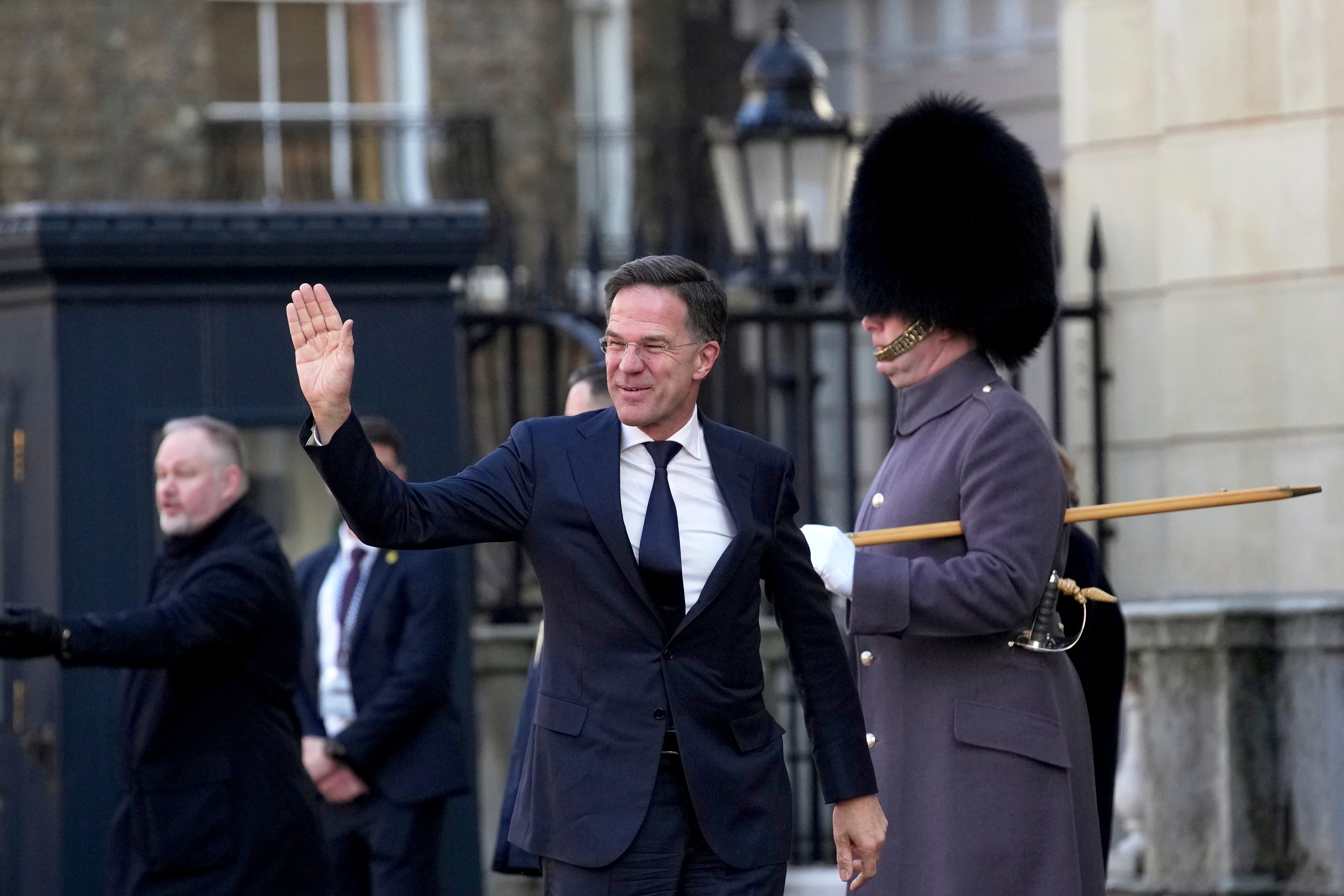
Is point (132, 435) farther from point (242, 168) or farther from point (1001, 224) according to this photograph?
point (242, 168)

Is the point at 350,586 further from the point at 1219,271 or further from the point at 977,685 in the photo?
the point at 1219,271

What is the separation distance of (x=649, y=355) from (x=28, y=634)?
194 centimetres

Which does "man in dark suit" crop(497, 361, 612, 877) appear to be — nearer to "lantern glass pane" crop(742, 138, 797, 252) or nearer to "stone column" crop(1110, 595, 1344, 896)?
"stone column" crop(1110, 595, 1344, 896)

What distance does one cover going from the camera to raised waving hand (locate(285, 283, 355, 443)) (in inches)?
141

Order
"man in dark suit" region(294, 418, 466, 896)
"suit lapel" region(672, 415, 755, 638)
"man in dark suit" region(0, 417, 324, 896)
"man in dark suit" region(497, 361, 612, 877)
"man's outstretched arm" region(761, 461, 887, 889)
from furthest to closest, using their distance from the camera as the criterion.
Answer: "man in dark suit" region(294, 418, 466, 896) < "man in dark suit" region(0, 417, 324, 896) < "man in dark suit" region(497, 361, 612, 877) < "man's outstretched arm" region(761, 461, 887, 889) < "suit lapel" region(672, 415, 755, 638)

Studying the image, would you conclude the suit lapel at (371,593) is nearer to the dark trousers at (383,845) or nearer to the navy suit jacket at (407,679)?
the navy suit jacket at (407,679)

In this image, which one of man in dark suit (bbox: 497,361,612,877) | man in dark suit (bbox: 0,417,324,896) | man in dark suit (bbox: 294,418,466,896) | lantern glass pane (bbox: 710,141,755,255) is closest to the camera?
man in dark suit (bbox: 497,361,612,877)

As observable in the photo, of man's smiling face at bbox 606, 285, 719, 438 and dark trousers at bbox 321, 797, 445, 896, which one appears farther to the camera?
dark trousers at bbox 321, 797, 445, 896

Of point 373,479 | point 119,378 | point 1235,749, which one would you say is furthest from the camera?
point 1235,749

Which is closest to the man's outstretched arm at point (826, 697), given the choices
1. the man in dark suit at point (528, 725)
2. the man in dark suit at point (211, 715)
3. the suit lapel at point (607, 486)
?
the suit lapel at point (607, 486)

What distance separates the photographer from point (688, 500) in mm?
3941

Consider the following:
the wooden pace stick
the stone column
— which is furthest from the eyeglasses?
the stone column

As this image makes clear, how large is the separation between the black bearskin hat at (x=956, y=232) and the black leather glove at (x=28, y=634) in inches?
77.5

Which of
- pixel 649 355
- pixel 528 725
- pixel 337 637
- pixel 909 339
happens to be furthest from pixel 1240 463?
pixel 649 355
